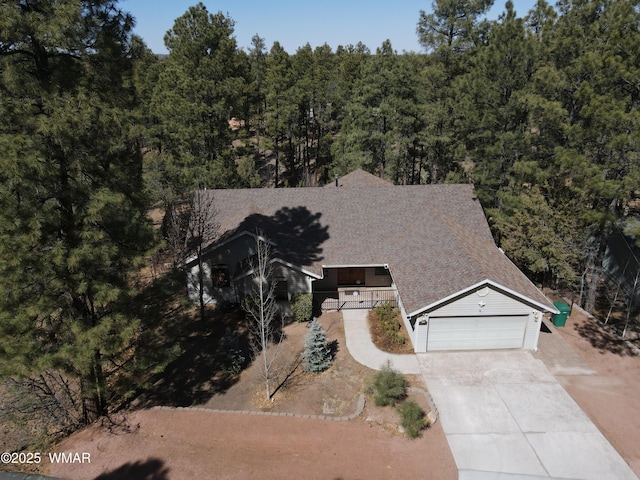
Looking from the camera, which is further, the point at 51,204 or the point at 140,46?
the point at 140,46

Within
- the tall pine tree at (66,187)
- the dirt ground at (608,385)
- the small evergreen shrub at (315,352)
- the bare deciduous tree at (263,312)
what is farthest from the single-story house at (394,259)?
the tall pine tree at (66,187)

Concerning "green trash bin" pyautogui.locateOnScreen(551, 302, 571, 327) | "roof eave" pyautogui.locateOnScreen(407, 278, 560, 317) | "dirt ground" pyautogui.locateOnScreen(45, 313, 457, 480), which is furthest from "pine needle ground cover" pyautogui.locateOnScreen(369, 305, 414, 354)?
"green trash bin" pyautogui.locateOnScreen(551, 302, 571, 327)

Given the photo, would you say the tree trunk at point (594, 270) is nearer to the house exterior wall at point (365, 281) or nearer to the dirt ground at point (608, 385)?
the dirt ground at point (608, 385)

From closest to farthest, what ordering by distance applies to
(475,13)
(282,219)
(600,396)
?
(600,396), (282,219), (475,13)

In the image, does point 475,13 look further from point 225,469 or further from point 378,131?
point 225,469

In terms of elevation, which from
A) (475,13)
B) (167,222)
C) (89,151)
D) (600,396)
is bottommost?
(600,396)

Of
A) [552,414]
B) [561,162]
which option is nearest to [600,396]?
[552,414]
